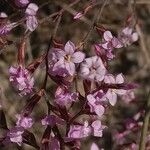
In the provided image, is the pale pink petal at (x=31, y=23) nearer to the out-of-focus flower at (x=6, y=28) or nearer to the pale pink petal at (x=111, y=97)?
the out-of-focus flower at (x=6, y=28)

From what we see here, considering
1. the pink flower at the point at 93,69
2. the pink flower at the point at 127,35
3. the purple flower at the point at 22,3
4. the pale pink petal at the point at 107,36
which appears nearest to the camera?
the pink flower at the point at 93,69

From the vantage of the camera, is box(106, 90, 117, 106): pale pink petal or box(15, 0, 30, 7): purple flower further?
box(15, 0, 30, 7): purple flower

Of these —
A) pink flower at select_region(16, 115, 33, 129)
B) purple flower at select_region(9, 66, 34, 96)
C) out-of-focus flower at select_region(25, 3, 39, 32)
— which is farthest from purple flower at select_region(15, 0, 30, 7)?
pink flower at select_region(16, 115, 33, 129)

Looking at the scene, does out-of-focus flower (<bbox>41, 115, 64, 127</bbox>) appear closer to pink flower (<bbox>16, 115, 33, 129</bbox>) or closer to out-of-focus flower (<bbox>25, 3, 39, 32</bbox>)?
pink flower (<bbox>16, 115, 33, 129</bbox>)

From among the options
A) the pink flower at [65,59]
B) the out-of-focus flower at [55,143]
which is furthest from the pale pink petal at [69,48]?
the out-of-focus flower at [55,143]

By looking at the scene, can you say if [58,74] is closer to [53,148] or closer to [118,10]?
[53,148]

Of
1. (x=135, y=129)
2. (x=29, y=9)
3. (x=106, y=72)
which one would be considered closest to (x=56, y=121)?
(x=106, y=72)

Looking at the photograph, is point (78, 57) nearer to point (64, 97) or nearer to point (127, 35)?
point (64, 97)
